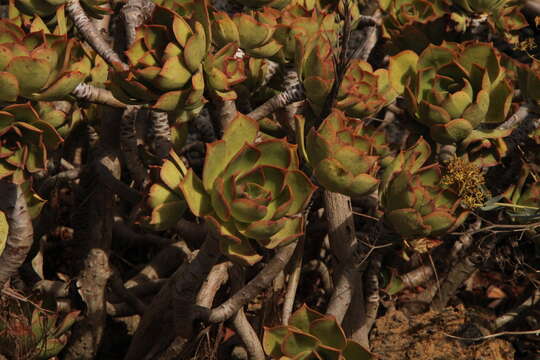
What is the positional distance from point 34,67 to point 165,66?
0.79 feet

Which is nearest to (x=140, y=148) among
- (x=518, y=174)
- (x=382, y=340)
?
(x=382, y=340)

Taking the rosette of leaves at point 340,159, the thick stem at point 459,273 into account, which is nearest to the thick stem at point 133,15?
the rosette of leaves at point 340,159

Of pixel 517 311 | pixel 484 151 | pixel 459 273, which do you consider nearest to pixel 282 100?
pixel 484 151

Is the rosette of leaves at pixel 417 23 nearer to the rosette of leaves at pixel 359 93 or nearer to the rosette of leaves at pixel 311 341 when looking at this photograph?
the rosette of leaves at pixel 359 93

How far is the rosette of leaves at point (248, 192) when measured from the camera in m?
1.21

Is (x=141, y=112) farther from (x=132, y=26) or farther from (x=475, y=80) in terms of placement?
(x=475, y=80)

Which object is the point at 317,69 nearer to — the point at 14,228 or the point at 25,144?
the point at 25,144

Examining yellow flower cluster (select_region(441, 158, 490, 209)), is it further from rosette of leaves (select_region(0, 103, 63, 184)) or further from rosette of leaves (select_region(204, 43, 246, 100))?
rosette of leaves (select_region(0, 103, 63, 184))

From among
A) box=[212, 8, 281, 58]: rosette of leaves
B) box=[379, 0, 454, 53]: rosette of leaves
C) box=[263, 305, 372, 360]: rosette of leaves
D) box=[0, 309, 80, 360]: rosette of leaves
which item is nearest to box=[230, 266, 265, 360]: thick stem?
box=[263, 305, 372, 360]: rosette of leaves

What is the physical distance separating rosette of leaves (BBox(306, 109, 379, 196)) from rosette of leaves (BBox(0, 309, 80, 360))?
87cm

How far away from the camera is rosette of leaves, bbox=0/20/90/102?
1.26 meters

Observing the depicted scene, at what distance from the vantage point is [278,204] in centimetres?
129

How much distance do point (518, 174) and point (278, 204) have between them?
1096 mm

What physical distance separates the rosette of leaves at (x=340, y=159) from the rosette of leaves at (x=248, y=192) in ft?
0.20
